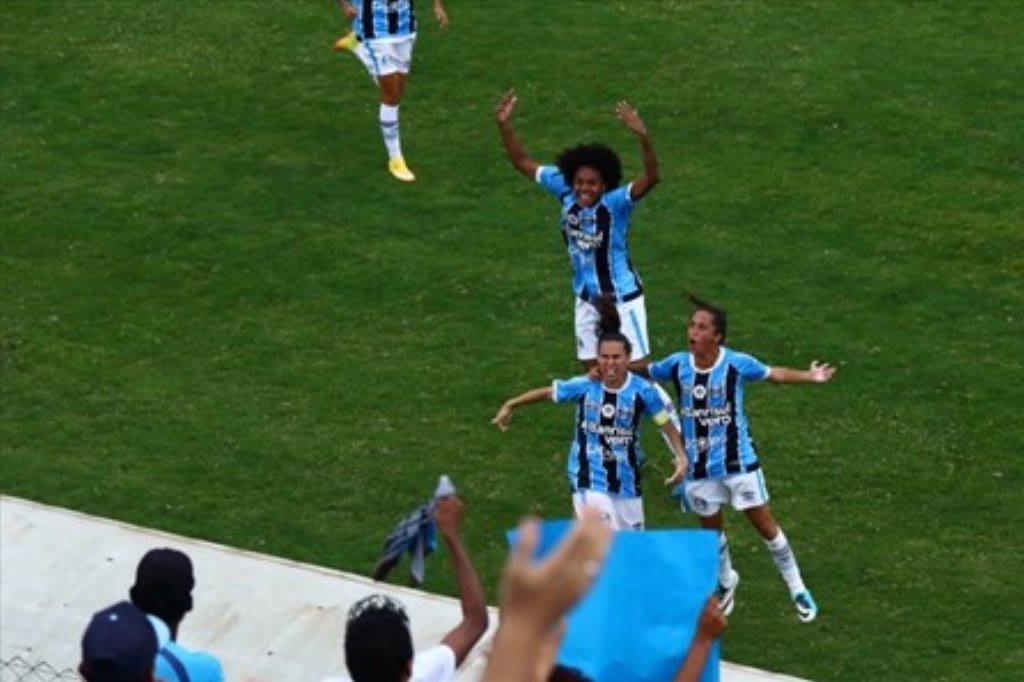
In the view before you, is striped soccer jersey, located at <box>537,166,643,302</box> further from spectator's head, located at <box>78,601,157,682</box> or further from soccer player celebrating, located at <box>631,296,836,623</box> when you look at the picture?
spectator's head, located at <box>78,601,157,682</box>

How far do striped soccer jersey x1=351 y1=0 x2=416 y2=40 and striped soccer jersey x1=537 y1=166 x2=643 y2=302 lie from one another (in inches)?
167

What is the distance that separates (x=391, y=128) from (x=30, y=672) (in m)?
6.91

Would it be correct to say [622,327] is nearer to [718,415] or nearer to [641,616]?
[718,415]

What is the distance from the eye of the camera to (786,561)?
1142 centimetres

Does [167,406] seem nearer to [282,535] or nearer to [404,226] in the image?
[282,535]

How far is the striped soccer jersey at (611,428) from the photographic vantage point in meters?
11.1

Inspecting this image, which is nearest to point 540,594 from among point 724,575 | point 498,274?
point 724,575

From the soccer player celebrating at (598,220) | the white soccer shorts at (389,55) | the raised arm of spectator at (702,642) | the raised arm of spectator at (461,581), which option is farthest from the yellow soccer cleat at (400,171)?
the raised arm of spectator at (702,642)

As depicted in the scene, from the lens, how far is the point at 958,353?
14.3 metres

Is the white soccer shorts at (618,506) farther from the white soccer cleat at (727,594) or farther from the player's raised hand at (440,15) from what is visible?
the player's raised hand at (440,15)

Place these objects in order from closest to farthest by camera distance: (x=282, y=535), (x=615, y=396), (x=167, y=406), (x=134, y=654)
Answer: (x=134, y=654)
(x=615, y=396)
(x=282, y=535)
(x=167, y=406)

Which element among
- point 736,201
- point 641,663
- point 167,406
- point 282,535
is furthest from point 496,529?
point 641,663

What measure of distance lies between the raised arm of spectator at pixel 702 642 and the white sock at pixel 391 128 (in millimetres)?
10688

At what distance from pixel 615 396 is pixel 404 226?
554cm
